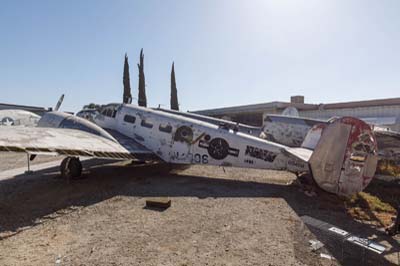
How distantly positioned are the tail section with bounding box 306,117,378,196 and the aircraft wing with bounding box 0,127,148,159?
698 cm

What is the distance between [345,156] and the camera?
682 centimetres

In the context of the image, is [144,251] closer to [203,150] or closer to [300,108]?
[203,150]

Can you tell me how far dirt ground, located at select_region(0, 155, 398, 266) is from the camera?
14.7 ft

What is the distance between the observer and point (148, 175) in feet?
37.5

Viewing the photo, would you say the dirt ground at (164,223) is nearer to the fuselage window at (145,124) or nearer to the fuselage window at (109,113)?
the fuselage window at (145,124)

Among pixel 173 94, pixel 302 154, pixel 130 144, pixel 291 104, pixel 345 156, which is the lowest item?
pixel 130 144

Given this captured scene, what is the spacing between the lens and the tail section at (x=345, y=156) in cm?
668

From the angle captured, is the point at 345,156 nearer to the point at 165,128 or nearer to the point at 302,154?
the point at 302,154

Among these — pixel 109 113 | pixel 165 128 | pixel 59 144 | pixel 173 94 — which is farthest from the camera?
pixel 173 94

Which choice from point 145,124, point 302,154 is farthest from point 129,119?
point 302,154

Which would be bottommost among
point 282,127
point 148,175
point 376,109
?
point 148,175

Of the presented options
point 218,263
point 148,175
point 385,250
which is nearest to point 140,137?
point 148,175

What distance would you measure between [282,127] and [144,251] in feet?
40.4

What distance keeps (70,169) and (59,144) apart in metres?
2.14
